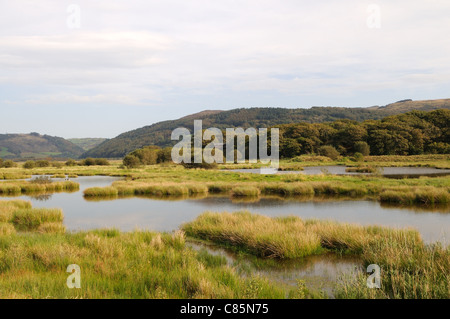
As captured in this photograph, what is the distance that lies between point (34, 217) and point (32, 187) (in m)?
19.1

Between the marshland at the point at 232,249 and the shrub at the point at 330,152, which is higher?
the shrub at the point at 330,152

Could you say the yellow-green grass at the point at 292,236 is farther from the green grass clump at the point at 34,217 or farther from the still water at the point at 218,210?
the green grass clump at the point at 34,217

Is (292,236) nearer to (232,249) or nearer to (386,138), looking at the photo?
(232,249)

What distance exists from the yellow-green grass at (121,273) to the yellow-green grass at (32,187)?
78.6ft

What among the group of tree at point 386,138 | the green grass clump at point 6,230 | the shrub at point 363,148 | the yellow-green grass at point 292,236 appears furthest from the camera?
the group of tree at point 386,138

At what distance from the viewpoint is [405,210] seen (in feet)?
61.7

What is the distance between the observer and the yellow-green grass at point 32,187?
31.5 meters

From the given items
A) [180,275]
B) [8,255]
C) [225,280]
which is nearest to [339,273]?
[225,280]

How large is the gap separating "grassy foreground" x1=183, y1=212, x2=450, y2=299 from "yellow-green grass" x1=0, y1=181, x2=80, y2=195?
23968 millimetres

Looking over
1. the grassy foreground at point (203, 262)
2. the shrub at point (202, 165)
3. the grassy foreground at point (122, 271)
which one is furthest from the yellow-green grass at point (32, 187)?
the shrub at point (202, 165)

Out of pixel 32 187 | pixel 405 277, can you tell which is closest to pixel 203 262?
pixel 405 277

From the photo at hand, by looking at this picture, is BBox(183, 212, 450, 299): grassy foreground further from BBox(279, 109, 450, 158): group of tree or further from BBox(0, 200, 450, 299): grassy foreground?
BBox(279, 109, 450, 158): group of tree

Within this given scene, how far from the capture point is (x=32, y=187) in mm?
33031

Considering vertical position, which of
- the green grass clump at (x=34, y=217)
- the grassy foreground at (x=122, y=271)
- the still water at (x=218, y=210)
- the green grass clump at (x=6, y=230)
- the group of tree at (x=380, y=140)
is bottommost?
the still water at (x=218, y=210)
